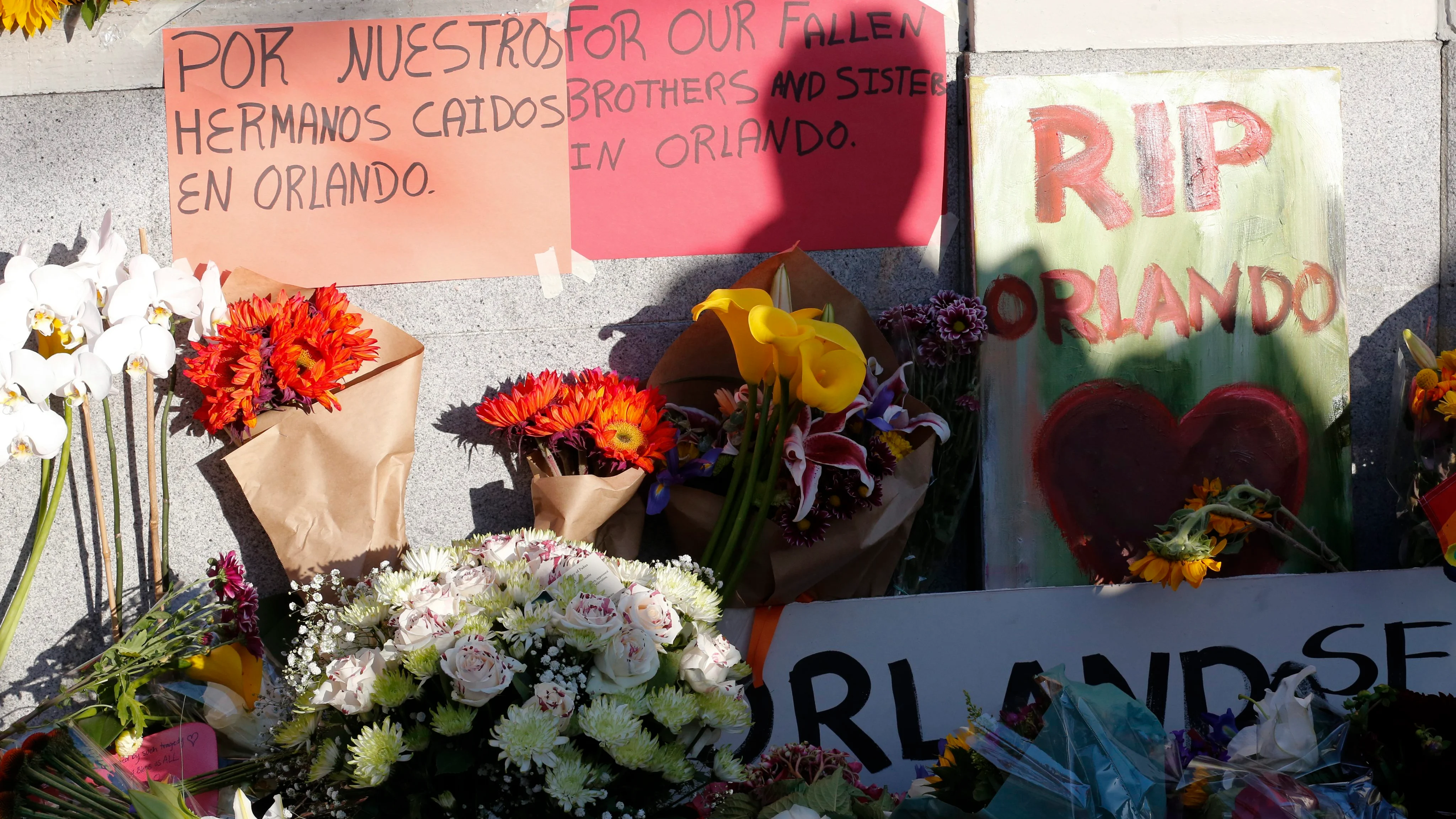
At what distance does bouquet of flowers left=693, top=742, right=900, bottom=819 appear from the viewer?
1001 mm

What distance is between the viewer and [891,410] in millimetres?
1613

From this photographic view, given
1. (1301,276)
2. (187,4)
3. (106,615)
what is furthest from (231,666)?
(1301,276)

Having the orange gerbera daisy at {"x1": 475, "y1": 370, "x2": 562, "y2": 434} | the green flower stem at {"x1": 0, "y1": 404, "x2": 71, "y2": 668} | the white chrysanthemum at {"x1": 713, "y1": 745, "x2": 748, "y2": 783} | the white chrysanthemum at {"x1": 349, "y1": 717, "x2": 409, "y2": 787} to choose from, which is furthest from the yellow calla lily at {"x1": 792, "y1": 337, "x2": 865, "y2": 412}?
the green flower stem at {"x1": 0, "y1": 404, "x2": 71, "y2": 668}

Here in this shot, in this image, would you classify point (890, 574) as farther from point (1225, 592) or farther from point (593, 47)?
point (593, 47)

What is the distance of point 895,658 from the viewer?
165cm

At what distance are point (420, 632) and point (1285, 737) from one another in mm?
882

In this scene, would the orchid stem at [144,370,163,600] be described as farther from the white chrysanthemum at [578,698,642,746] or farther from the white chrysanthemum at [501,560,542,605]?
the white chrysanthemum at [578,698,642,746]

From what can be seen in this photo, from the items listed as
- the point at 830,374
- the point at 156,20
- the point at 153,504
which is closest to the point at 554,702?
the point at 830,374

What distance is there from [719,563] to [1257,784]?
891mm

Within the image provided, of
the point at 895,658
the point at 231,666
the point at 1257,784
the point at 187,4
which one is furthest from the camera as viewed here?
the point at 187,4

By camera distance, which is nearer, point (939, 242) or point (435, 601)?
point (435, 601)

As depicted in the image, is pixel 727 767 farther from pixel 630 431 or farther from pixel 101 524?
pixel 101 524

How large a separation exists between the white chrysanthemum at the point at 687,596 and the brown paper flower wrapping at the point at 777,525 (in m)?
0.38

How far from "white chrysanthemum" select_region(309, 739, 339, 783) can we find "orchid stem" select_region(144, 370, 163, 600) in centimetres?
79
